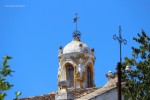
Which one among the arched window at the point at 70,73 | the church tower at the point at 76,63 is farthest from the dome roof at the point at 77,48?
the arched window at the point at 70,73

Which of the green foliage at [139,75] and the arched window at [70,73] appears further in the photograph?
the arched window at [70,73]

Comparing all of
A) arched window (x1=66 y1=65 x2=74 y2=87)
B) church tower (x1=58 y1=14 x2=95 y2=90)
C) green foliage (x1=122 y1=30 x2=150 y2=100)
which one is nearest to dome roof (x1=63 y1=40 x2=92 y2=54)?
church tower (x1=58 y1=14 x2=95 y2=90)

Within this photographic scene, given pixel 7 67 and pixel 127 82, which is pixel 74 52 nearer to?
pixel 127 82

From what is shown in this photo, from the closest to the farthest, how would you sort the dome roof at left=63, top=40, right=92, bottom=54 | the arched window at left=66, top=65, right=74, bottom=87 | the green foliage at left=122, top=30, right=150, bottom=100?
the green foliage at left=122, top=30, right=150, bottom=100, the arched window at left=66, top=65, right=74, bottom=87, the dome roof at left=63, top=40, right=92, bottom=54

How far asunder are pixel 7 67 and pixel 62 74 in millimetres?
27008

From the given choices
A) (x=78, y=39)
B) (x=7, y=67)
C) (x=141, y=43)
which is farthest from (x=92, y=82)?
(x=7, y=67)

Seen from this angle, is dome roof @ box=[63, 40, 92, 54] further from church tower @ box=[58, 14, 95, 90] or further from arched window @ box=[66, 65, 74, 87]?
arched window @ box=[66, 65, 74, 87]

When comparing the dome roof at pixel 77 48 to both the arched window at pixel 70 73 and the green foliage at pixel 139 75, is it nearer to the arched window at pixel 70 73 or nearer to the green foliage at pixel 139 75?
the arched window at pixel 70 73

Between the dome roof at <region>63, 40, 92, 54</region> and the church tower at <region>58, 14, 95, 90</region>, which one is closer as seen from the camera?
the church tower at <region>58, 14, 95, 90</region>

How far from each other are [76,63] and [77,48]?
1178mm

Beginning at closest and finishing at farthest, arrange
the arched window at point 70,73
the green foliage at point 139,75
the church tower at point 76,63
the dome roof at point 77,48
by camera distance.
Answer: the green foliage at point 139,75, the church tower at point 76,63, the arched window at point 70,73, the dome roof at point 77,48

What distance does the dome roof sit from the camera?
1576 inches

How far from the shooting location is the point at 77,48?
40094 millimetres

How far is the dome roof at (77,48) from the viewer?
131 feet
